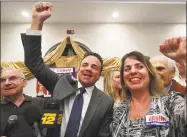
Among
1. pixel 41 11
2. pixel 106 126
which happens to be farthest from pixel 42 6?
pixel 106 126

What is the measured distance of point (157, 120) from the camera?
0.80m

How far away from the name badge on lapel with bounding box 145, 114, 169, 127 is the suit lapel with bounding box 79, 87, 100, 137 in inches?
9.1

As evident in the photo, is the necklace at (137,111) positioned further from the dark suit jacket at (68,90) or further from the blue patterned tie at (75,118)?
the blue patterned tie at (75,118)

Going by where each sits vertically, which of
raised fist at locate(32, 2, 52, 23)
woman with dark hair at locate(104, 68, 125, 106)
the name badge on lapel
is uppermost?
raised fist at locate(32, 2, 52, 23)

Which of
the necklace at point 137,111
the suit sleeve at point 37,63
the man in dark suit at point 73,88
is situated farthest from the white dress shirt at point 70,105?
the necklace at point 137,111

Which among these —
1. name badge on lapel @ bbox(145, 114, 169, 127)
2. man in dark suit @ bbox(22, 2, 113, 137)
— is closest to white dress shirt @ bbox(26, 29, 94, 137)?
man in dark suit @ bbox(22, 2, 113, 137)

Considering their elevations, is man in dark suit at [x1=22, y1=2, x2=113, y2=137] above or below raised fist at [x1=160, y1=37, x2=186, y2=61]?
below

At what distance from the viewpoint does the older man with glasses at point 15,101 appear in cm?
81

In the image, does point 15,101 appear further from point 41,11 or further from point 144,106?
point 144,106

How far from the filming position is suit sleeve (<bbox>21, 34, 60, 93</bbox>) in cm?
90

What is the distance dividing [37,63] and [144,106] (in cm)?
52

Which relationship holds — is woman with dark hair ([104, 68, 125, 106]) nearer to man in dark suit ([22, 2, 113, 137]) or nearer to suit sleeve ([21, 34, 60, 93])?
man in dark suit ([22, 2, 113, 137])

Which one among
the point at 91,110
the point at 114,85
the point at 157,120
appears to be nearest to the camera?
the point at 157,120

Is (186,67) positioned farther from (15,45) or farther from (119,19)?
(15,45)
